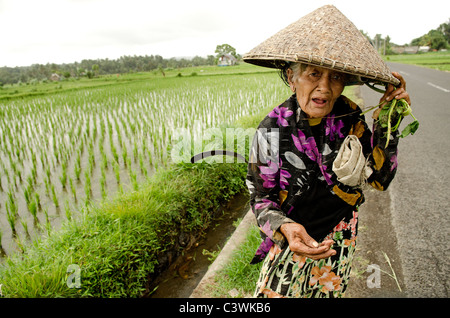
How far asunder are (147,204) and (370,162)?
220 cm

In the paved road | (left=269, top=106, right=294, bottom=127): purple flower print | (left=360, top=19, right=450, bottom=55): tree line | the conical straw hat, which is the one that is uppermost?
(left=360, top=19, right=450, bottom=55): tree line

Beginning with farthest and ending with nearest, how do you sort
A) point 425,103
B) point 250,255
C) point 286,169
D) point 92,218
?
point 425,103 → point 92,218 → point 250,255 → point 286,169

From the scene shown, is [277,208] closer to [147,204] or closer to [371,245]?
[371,245]

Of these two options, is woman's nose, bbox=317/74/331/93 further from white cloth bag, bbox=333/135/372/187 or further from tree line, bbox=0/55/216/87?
tree line, bbox=0/55/216/87

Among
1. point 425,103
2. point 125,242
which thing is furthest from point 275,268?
point 425,103

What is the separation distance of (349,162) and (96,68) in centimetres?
4253

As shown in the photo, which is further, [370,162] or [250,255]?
[250,255]

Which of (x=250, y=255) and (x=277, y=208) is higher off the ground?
(x=277, y=208)

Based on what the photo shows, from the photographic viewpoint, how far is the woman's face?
108 centimetres

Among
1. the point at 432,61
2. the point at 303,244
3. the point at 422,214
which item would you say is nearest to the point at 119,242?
the point at 303,244

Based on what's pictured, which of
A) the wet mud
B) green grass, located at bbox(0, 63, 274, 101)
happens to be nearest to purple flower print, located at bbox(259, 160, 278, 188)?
the wet mud

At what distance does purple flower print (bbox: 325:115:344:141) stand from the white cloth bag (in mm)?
70

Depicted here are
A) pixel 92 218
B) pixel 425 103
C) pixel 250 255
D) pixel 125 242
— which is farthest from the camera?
pixel 425 103
